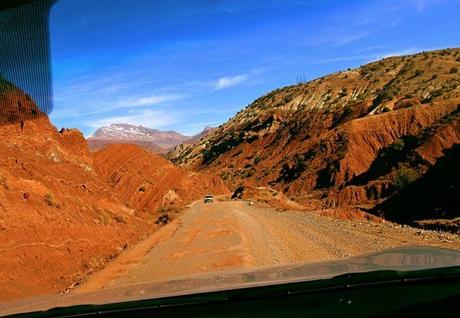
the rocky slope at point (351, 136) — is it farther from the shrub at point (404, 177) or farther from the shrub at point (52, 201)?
the shrub at point (52, 201)

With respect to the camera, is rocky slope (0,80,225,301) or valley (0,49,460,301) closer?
rocky slope (0,80,225,301)

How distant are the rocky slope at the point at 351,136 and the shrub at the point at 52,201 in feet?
95.1

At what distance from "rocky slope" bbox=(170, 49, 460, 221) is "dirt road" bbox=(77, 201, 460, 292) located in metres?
20.6

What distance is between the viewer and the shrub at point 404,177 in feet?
136

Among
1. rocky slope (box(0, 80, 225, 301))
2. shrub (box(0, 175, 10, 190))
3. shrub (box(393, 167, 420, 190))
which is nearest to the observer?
rocky slope (box(0, 80, 225, 301))

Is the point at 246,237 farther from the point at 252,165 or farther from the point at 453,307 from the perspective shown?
the point at 252,165

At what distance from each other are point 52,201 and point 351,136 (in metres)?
51.5

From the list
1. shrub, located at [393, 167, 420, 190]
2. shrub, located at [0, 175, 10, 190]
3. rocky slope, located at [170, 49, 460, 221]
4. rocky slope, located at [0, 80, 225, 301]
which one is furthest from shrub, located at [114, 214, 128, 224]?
rocky slope, located at [170, 49, 460, 221]

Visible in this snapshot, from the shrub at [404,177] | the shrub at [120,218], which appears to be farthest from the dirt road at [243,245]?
the shrub at [404,177]

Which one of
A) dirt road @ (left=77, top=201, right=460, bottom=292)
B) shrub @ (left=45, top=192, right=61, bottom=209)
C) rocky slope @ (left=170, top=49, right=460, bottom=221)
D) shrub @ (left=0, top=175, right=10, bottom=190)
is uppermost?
rocky slope @ (left=170, top=49, right=460, bottom=221)

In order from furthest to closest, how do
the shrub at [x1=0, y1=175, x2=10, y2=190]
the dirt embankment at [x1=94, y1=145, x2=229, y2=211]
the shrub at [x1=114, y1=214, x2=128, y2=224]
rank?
the dirt embankment at [x1=94, y1=145, x2=229, y2=211] → the shrub at [x1=114, y1=214, x2=128, y2=224] → the shrub at [x1=0, y1=175, x2=10, y2=190]

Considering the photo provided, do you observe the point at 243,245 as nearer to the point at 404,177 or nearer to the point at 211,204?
the point at 404,177

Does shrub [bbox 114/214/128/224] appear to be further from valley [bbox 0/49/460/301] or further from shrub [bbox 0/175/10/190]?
shrub [bbox 0/175/10/190]

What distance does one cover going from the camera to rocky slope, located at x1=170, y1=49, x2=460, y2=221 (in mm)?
48609
